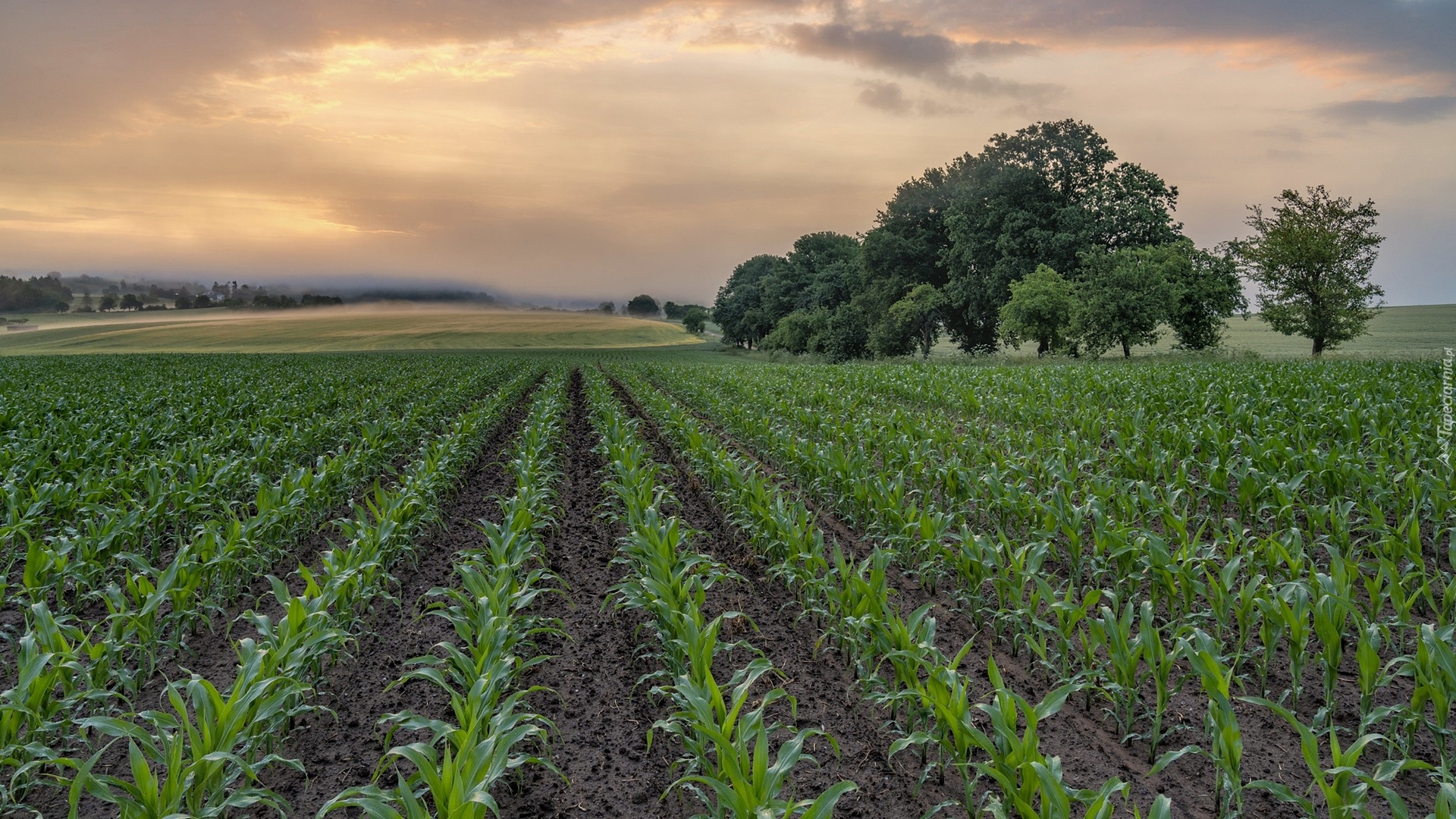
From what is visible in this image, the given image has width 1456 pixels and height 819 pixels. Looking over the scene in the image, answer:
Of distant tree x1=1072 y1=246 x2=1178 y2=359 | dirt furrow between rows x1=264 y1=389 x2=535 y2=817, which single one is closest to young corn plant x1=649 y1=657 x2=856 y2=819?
dirt furrow between rows x1=264 y1=389 x2=535 y2=817

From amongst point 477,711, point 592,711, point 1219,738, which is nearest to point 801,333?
point 592,711

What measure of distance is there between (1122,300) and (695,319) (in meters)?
87.5

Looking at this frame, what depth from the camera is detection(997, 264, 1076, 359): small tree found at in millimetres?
39281

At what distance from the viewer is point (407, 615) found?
20.5 ft

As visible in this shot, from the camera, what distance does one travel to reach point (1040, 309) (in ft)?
129

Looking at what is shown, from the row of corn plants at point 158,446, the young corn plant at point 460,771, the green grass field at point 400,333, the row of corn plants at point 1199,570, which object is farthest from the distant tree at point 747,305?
the young corn plant at point 460,771

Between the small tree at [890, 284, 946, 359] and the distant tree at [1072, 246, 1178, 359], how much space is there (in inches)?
481

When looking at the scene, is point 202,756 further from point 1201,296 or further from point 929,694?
point 1201,296

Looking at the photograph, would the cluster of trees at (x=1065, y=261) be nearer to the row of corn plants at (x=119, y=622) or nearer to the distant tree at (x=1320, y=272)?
the distant tree at (x=1320, y=272)

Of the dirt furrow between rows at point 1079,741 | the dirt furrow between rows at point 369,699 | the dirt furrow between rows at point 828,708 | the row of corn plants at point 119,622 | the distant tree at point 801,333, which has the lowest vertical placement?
the dirt furrow between rows at point 369,699

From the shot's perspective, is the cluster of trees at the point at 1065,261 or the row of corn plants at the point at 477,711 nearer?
the row of corn plants at the point at 477,711

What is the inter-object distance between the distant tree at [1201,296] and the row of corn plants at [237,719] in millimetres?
42298

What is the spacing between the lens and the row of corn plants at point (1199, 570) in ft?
12.8

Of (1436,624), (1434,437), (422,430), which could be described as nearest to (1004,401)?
(1434,437)
